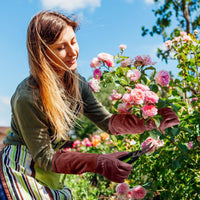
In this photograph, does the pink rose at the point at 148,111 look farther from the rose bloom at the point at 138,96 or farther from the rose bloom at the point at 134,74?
the rose bloom at the point at 134,74

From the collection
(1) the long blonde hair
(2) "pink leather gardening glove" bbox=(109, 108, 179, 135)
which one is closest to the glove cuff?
(1) the long blonde hair

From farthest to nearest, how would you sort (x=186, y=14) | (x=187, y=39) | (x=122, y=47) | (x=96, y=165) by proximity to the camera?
1. (x=186, y=14)
2. (x=187, y=39)
3. (x=122, y=47)
4. (x=96, y=165)

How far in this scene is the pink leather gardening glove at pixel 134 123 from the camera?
4.75 feet

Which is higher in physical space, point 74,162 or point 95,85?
point 95,85

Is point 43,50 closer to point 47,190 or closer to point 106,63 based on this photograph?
point 106,63

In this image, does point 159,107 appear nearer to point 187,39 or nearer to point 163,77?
point 163,77

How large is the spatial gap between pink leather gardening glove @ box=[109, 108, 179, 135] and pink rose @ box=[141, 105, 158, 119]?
9cm

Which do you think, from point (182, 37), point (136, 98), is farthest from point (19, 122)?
point (182, 37)

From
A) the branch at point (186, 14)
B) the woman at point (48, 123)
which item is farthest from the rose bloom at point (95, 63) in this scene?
the branch at point (186, 14)

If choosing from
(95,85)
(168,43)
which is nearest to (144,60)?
(95,85)

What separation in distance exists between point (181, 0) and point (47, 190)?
590cm

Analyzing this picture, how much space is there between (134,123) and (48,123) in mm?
473

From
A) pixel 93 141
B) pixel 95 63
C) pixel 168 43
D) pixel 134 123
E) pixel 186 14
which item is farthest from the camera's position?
pixel 186 14

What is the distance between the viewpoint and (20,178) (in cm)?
124
